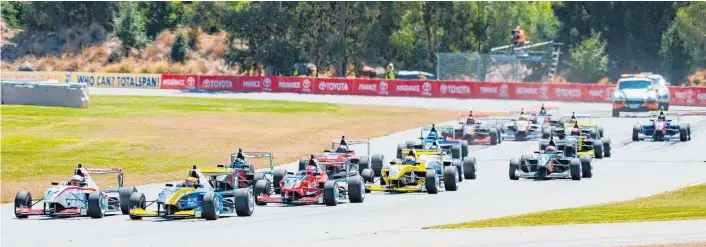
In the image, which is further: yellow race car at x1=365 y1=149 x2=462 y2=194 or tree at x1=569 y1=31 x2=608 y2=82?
tree at x1=569 y1=31 x2=608 y2=82

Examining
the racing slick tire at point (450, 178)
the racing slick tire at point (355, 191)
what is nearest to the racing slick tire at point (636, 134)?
the racing slick tire at point (450, 178)

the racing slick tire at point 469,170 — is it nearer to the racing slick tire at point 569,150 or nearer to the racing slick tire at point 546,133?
the racing slick tire at point 569,150

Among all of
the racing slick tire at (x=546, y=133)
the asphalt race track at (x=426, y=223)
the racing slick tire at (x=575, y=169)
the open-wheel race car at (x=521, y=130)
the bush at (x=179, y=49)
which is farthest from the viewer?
the bush at (x=179, y=49)

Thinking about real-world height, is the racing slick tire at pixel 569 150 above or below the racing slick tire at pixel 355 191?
above

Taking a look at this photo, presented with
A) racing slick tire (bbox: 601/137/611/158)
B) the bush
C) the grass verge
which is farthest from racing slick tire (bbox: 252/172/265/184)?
the bush

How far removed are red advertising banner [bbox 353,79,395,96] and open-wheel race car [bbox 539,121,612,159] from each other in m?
41.4

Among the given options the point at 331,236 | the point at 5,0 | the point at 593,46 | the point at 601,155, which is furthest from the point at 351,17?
the point at 331,236

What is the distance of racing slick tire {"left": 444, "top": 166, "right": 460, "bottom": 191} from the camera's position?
32.9 metres

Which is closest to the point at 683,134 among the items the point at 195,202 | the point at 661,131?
the point at 661,131

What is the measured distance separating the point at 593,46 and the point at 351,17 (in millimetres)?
22299

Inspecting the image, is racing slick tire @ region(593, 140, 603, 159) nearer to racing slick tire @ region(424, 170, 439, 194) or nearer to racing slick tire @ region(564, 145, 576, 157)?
racing slick tire @ region(564, 145, 576, 157)

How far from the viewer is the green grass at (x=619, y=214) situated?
25.2 m

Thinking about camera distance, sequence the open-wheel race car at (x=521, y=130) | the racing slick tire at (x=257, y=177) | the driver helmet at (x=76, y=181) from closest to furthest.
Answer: the driver helmet at (x=76, y=181)
the racing slick tire at (x=257, y=177)
the open-wheel race car at (x=521, y=130)

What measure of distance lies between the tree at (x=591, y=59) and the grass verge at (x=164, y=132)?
34.1 meters
